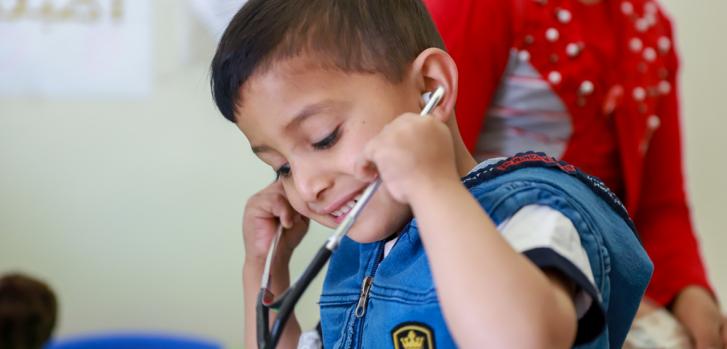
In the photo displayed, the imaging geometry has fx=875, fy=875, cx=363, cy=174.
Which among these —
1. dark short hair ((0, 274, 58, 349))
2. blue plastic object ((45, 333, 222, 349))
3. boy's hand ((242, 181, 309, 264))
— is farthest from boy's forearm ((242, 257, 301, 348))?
blue plastic object ((45, 333, 222, 349))

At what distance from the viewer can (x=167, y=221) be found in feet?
6.60

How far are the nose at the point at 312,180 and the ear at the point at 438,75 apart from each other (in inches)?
4.4

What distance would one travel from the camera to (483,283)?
1.74 ft

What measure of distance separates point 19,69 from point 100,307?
22.5 inches

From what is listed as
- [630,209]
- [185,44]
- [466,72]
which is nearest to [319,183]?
[466,72]

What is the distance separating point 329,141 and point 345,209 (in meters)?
0.06

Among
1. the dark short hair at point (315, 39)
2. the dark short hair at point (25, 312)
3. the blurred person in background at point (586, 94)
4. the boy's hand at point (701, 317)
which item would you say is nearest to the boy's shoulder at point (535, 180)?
the dark short hair at point (315, 39)

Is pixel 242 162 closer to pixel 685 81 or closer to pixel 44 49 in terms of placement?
pixel 44 49

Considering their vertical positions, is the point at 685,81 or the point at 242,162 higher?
the point at 242,162

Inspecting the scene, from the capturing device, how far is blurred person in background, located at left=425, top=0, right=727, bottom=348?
0.98 metres

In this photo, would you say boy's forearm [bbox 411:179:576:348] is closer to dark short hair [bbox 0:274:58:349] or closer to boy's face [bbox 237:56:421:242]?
boy's face [bbox 237:56:421:242]

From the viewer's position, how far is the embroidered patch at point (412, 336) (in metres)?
0.65

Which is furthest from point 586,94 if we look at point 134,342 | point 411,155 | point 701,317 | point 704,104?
point 134,342

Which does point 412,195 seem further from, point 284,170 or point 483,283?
point 284,170
